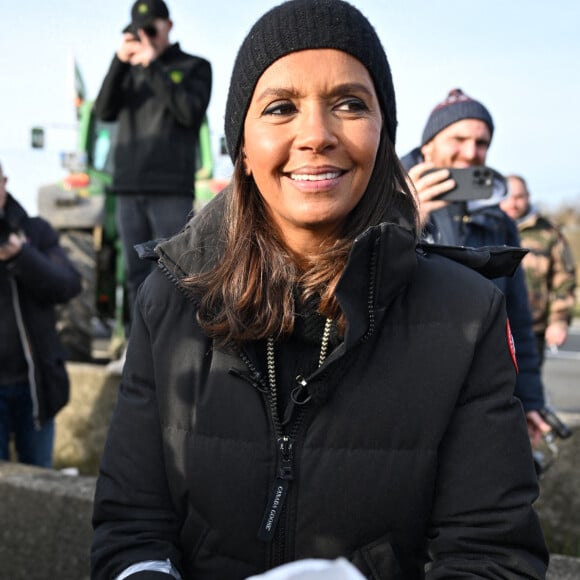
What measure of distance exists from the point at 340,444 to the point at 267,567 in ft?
0.92

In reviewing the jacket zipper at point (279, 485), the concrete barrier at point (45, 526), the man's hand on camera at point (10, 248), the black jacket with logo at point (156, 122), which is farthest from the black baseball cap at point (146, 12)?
the jacket zipper at point (279, 485)

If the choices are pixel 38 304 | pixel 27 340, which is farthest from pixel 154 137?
pixel 27 340

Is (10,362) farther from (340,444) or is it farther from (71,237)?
(71,237)

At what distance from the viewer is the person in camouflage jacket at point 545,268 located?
5.04m

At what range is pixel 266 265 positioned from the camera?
1.78 m

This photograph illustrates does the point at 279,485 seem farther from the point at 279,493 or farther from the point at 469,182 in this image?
the point at 469,182

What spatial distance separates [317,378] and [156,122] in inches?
131

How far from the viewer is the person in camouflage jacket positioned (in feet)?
16.5

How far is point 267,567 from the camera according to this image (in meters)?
1.59

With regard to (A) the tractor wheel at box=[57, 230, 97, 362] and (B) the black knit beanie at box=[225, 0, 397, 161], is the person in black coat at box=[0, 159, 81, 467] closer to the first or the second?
(B) the black knit beanie at box=[225, 0, 397, 161]

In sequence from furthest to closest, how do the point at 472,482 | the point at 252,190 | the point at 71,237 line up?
the point at 71,237
the point at 252,190
the point at 472,482

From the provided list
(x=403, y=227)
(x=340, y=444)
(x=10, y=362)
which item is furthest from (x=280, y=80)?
(x=10, y=362)

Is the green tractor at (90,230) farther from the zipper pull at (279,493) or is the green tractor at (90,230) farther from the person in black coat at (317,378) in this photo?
the zipper pull at (279,493)

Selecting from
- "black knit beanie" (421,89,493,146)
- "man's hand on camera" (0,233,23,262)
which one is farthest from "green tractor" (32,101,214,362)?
"black knit beanie" (421,89,493,146)
